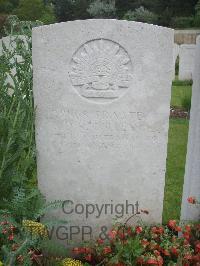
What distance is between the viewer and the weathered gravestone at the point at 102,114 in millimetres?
2828

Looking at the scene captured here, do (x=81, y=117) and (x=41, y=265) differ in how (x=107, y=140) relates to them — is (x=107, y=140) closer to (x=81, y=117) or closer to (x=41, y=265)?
(x=81, y=117)

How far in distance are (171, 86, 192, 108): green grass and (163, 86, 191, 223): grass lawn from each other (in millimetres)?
1561

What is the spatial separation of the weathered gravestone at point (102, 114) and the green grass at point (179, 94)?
18.6 feet

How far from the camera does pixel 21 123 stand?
3.03 meters

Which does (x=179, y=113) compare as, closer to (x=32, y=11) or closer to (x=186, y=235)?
(x=186, y=235)

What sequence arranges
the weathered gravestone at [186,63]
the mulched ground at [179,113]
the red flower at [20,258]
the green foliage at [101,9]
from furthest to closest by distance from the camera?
the green foliage at [101,9]
the weathered gravestone at [186,63]
the mulched ground at [179,113]
the red flower at [20,258]

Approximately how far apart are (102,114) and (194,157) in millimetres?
748

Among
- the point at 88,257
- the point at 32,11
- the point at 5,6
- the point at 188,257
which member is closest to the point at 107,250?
the point at 88,257

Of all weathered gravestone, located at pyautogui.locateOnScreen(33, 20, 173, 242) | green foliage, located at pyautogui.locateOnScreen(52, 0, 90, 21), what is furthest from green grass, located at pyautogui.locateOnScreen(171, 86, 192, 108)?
green foliage, located at pyautogui.locateOnScreen(52, 0, 90, 21)

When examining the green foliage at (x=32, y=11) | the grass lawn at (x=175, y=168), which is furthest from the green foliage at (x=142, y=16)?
the grass lawn at (x=175, y=168)

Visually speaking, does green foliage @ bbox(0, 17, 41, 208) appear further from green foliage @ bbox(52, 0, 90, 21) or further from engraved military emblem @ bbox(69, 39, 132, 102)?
green foliage @ bbox(52, 0, 90, 21)

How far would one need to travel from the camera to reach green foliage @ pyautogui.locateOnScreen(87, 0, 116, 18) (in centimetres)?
3088

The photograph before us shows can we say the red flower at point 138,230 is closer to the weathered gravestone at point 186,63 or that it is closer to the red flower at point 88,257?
the red flower at point 88,257

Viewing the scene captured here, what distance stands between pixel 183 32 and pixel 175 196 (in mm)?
20352
